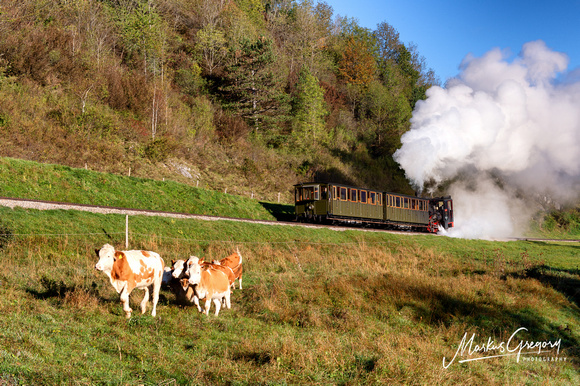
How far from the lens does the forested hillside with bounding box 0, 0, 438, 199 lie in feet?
127

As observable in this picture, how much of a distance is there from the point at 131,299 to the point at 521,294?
13895 mm

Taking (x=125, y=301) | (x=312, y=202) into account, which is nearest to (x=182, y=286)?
(x=125, y=301)

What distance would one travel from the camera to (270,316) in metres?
11.6

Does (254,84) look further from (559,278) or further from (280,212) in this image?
(559,278)

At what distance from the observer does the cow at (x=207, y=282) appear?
10.4m

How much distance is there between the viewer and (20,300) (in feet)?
32.7

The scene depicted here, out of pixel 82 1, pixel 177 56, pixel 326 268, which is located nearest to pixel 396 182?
pixel 177 56

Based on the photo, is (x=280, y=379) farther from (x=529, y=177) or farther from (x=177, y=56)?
(x=529, y=177)

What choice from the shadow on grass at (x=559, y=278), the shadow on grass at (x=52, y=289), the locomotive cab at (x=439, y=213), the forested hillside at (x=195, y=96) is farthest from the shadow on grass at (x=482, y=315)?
the locomotive cab at (x=439, y=213)

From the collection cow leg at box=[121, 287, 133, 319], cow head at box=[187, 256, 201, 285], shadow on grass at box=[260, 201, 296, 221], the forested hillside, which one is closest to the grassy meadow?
cow leg at box=[121, 287, 133, 319]

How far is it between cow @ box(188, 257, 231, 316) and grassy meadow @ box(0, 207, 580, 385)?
19.9 inches

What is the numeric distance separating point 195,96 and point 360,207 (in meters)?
31.2

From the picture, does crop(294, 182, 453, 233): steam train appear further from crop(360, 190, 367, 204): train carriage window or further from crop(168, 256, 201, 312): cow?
crop(168, 256, 201, 312): cow

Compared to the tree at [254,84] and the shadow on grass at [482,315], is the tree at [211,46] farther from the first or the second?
the shadow on grass at [482,315]
